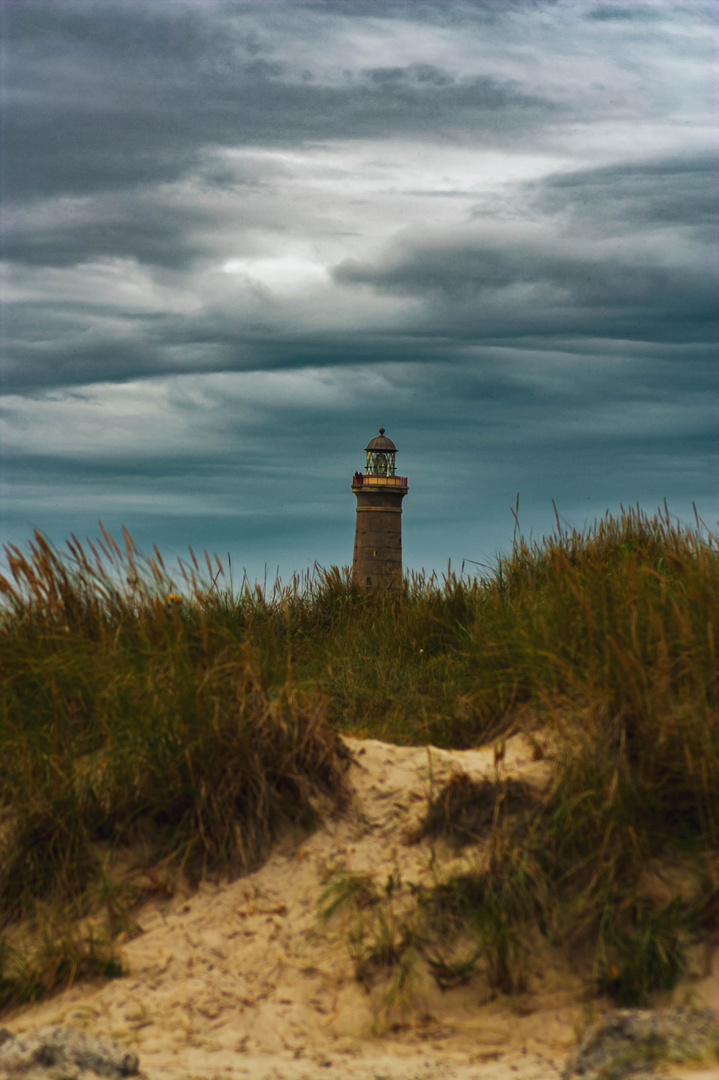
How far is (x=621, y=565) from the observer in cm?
649

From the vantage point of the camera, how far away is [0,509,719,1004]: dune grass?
4152 mm

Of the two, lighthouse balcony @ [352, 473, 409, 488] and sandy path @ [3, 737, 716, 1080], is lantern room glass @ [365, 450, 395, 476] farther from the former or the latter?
sandy path @ [3, 737, 716, 1080]

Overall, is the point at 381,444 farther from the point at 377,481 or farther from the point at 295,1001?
the point at 295,1001

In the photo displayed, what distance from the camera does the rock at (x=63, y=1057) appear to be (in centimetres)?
333

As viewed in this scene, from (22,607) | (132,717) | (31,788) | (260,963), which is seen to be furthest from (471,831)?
(22,607)

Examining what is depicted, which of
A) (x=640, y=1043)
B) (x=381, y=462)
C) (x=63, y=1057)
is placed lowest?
(x=63, y=1057)

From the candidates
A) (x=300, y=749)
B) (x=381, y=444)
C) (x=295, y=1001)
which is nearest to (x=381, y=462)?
(x=381, y=444)

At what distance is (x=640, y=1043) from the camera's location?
315 centimetres

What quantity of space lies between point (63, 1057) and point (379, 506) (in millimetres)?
24846

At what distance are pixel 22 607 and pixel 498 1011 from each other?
12.8 ft

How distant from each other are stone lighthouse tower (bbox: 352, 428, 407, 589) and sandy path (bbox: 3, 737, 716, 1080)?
22898mm

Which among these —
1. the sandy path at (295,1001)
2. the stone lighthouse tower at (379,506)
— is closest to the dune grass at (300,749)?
the sandy path at (295,1001)

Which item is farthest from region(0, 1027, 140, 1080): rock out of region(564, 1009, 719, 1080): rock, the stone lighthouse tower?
the stone lighthouse tower

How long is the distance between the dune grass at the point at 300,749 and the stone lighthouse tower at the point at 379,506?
2152 cm
